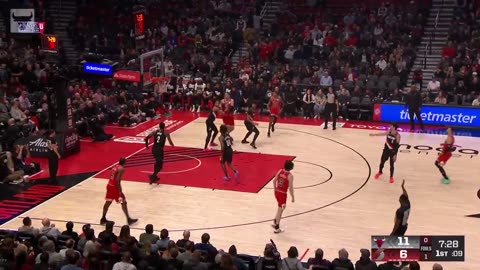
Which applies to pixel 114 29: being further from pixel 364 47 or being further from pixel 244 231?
pixel 244 231

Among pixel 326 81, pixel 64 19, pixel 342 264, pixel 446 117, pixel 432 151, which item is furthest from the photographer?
pixel 64 19

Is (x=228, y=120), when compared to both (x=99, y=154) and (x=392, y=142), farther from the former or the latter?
(x=392, y=142)

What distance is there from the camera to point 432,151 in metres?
23.8

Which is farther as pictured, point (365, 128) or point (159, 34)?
point (159, 34)

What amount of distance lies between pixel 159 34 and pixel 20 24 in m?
7.43

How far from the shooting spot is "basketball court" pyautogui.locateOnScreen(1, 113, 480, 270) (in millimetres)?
16703

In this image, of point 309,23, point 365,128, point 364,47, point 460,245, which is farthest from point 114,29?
point 460,245

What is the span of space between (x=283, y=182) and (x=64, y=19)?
25516mm

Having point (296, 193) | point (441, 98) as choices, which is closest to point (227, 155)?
point (296, 193)

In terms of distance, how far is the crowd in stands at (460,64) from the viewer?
2836 cm

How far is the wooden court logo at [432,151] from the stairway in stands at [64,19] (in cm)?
1864

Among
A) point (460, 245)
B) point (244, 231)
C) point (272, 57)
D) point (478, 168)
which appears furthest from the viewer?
point (272, 57)

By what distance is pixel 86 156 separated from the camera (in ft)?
75.4
